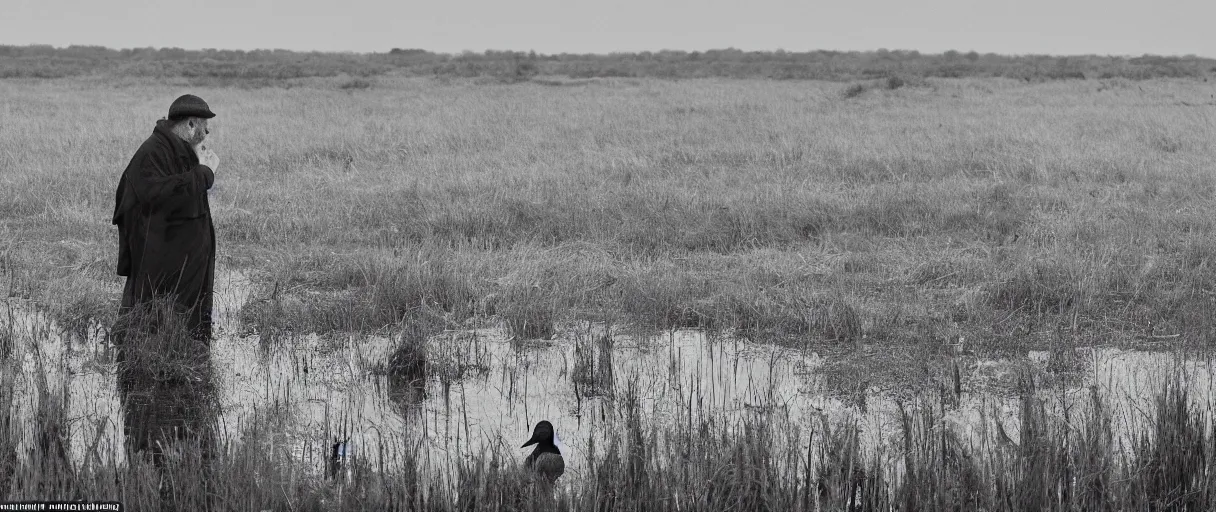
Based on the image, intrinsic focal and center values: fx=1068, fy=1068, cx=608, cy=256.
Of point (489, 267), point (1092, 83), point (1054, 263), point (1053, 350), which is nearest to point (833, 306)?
point (1053, 350)

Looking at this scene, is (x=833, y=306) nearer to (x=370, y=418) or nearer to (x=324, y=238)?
(x=370, y=418)

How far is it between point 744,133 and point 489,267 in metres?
8.42

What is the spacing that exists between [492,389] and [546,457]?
1.44 m

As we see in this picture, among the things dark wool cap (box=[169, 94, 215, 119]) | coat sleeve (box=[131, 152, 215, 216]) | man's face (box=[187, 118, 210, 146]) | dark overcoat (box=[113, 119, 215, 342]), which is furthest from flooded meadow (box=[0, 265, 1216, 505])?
dark wool cap (box=[169, 94, 215, 119])

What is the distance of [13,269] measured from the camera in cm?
748

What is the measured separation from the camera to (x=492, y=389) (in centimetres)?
529

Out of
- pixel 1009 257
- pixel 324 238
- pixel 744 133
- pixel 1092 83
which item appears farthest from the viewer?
pixel 1092 83

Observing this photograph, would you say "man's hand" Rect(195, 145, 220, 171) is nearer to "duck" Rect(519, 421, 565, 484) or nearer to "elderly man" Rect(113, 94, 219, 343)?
"elderly man" Rect(113, 94, 219, 343)

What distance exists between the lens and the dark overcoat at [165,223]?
17.3 ft

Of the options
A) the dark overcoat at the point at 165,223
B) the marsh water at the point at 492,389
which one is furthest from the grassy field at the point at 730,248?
the dark overcoat at the point at 165,223

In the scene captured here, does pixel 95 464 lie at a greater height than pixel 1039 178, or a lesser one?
lesser

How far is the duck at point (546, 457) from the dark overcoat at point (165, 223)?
2404mm

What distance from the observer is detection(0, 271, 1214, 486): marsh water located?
4395mm

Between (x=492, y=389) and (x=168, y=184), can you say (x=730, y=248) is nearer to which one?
(x=492, y=389)
